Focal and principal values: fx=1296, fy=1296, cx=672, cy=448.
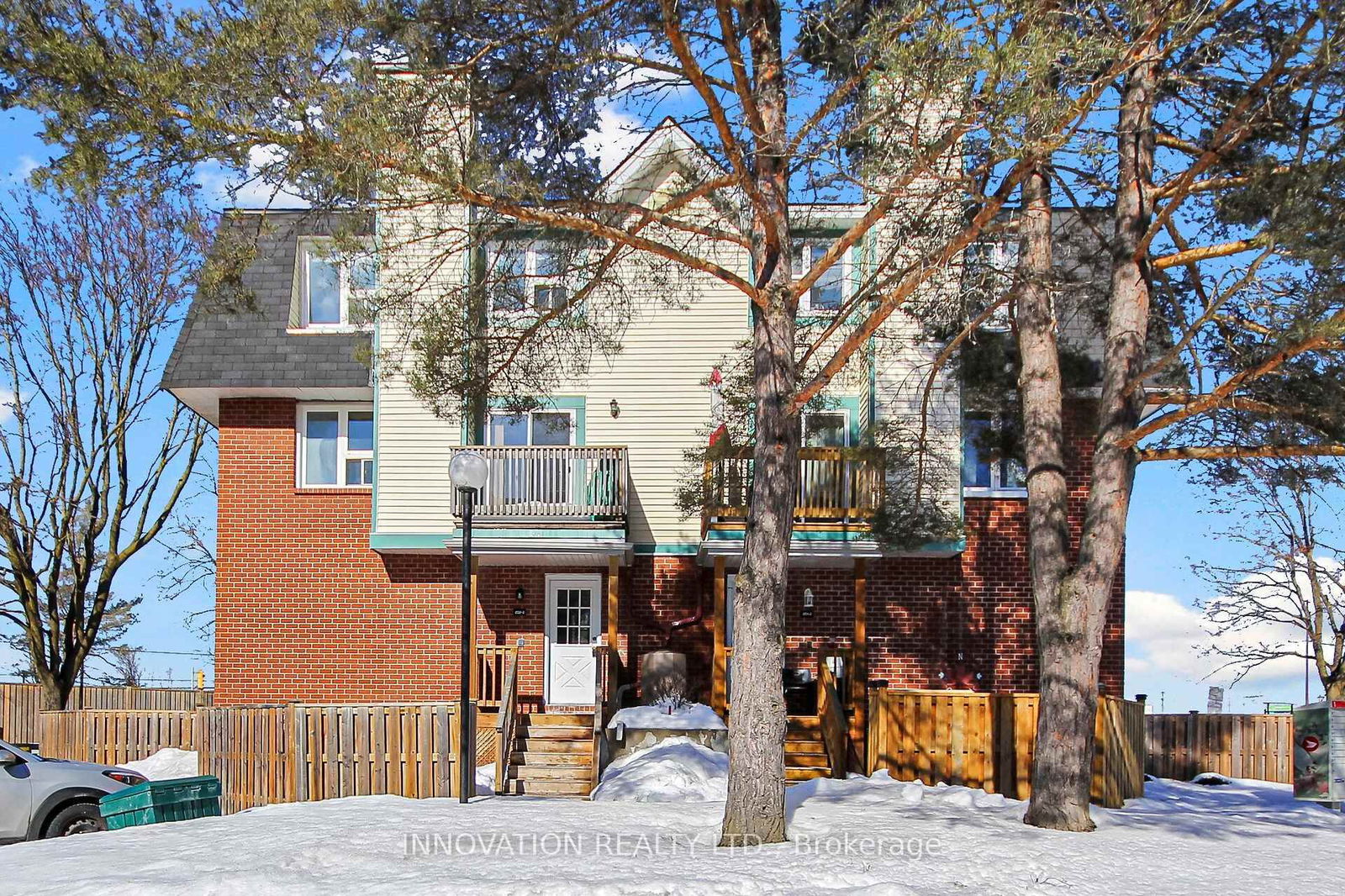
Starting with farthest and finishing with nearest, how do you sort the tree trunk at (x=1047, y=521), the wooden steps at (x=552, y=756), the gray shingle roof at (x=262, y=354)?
1. the gray shingle roof at (x=262, y=354)
2. the wooden steps at (x=552, y=756)
3. the tree trunk at (x=1047, y=521)

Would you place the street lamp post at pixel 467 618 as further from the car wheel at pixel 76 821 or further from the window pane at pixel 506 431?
the window pane at pixel 506 431

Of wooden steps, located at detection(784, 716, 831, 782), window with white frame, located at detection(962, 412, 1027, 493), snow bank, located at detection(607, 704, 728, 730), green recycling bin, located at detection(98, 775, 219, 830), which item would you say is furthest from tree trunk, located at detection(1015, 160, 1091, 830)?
green recycling bin, located at detection(98, 775, 219, 830)

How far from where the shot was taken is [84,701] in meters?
26.6

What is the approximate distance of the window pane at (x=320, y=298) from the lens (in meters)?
21.4

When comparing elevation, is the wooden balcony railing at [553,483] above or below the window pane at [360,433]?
below

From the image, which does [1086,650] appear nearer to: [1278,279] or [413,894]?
[1278,279]

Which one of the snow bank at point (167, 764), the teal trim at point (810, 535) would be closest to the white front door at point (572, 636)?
the teal trim at point (810, 535)

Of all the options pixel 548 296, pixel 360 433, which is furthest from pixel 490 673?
pixel 548 296

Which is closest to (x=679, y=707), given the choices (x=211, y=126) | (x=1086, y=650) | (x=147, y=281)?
(x=1086, y=650)

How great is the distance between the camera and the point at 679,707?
57.9 ft

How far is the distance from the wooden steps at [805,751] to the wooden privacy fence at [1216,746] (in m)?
6.43

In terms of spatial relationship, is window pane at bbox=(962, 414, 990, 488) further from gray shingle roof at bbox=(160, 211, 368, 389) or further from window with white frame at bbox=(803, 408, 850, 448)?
gray shingle roof at bbox=(160, 211, 368, 389)

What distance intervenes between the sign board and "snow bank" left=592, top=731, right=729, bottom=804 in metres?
7.00

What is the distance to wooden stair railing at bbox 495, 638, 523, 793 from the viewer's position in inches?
636
